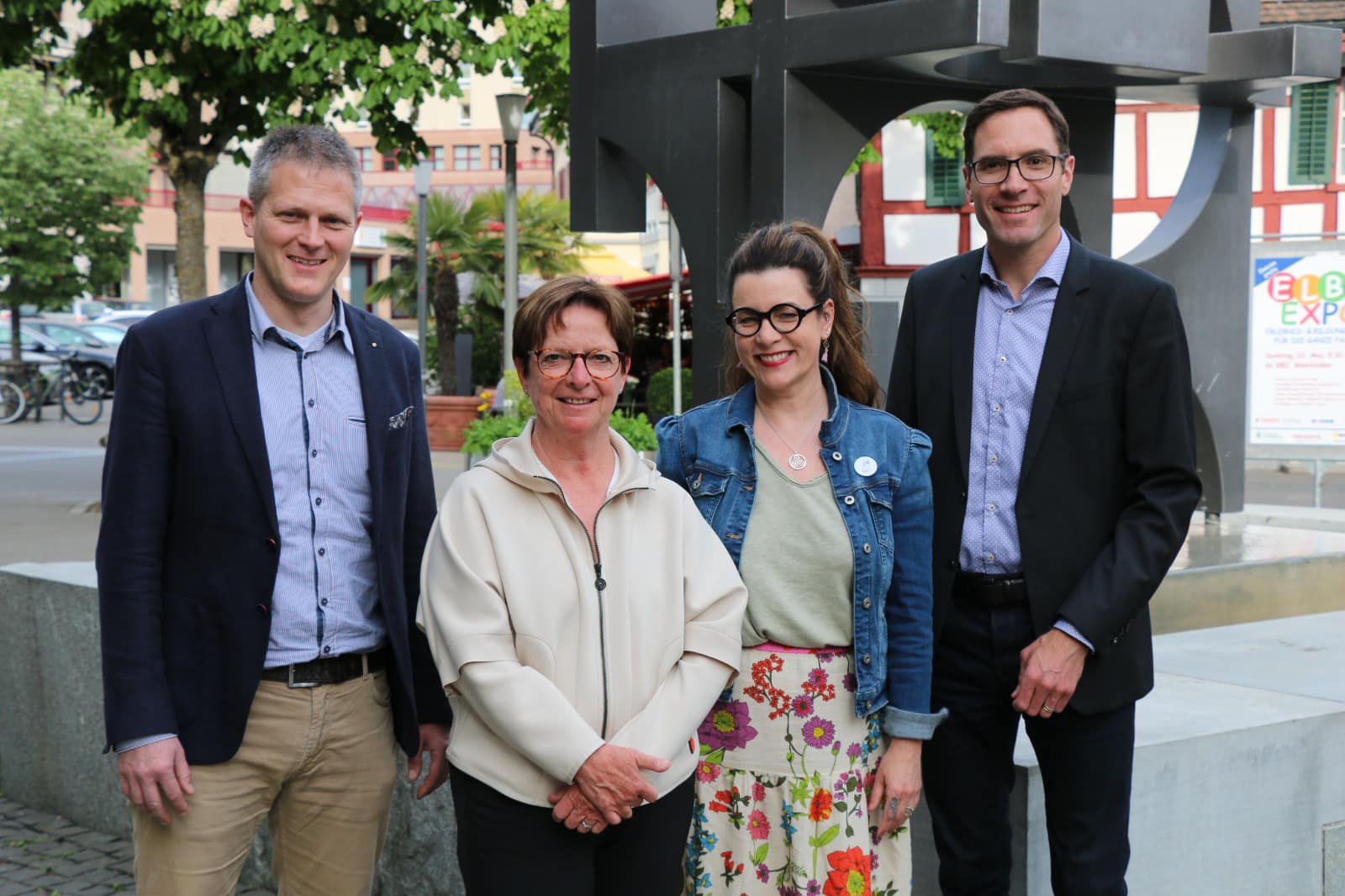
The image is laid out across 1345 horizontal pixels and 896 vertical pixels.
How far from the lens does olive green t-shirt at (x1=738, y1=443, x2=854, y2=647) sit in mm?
2916

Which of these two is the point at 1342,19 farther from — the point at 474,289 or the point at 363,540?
the point at 363,540

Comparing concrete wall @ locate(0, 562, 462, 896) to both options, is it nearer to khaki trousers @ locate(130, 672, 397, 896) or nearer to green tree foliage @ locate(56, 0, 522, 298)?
khaki trousers @ locate(130, 672, 397, 896)

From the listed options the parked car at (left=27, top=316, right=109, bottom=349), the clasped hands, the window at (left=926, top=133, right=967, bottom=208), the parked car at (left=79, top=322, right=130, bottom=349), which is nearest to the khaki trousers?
the clasped hands

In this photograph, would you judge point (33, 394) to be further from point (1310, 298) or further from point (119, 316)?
point (1310, 298)

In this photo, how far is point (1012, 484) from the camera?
310 cm

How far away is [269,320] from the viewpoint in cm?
297

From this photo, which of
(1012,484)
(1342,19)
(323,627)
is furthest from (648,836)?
(1342,19)

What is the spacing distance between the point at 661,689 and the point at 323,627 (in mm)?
712

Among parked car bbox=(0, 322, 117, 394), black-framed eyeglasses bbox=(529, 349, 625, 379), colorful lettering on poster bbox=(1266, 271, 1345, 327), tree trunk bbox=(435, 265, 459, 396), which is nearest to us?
black-framed eyeglasses bbox=(529, 349, 625, 379)

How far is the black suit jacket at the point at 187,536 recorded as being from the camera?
2834 mm

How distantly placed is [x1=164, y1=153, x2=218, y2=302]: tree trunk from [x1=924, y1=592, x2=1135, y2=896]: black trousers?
10.5m

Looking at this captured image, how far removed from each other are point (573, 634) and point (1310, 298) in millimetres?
9640

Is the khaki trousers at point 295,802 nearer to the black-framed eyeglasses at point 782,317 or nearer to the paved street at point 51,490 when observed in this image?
the black-framed eyeglasses at point 782,317

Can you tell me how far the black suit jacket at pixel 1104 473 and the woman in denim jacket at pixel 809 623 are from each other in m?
0.23
